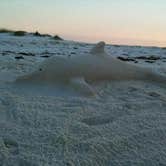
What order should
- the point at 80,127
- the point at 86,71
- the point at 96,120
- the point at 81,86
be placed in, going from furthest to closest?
1. the point at 86,71
2. the point at 81,86
3. the point at 96,120
4. the point at 80,127

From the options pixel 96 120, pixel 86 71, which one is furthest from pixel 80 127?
pixel 86 71

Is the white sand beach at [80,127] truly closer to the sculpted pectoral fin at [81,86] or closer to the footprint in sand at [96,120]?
the footprint in sand at [96,120]

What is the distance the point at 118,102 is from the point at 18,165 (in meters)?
1.95

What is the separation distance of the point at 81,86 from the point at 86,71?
54cm

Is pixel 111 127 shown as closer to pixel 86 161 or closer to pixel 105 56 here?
pixel 86 161

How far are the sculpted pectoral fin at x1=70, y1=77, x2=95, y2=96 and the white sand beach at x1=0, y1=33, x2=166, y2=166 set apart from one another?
119 millimetres

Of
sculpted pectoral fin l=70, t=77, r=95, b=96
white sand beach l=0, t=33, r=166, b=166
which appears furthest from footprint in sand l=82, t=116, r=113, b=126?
sculpted pectoral fin l=70, t=77, r=95, b=96

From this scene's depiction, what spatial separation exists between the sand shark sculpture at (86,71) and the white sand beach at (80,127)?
21 cm

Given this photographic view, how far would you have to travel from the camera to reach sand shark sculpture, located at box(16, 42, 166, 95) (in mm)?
4609

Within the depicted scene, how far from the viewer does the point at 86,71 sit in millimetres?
4836

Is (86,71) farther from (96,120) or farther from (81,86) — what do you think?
(96,120)

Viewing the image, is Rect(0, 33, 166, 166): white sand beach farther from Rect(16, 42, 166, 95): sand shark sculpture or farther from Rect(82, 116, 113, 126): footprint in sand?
Rect(16, 42, 166, 95): sand shark sculpture

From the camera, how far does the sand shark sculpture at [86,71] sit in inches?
181

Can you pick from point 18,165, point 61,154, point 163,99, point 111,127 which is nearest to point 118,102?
point 163,99
